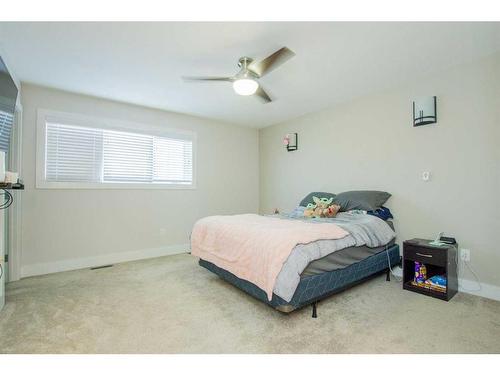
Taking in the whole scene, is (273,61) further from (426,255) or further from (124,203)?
(124,203)

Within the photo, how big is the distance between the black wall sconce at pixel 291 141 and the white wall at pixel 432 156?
0.35m

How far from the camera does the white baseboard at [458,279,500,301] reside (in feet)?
7.85

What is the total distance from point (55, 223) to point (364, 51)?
4.19 meters

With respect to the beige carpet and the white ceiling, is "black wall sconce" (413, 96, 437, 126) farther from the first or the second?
the beige carpet

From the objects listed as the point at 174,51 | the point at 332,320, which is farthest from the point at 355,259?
the point at 174,51

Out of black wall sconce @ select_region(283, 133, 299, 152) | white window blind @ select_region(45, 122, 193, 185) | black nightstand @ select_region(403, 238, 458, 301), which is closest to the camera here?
black nightstand @ select_region(403, 238, 458, 301)

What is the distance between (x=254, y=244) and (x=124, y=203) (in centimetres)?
260

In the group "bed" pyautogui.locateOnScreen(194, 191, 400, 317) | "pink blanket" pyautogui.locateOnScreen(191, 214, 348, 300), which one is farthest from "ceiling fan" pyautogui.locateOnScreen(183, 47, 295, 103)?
"bed" pyautogui.locateOnScreen(194, 191, 400, 317)

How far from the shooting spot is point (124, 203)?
3809 millimetres

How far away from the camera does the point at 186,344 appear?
1677 mm

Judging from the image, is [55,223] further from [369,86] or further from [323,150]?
[369,86]

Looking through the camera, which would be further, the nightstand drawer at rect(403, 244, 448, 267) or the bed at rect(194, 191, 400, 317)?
the nightstand drawer at rect(403, 244, 448, 267)

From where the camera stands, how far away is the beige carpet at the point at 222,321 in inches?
65.1
